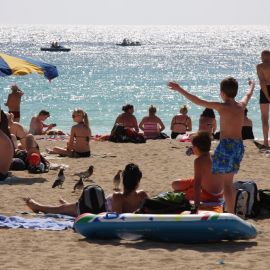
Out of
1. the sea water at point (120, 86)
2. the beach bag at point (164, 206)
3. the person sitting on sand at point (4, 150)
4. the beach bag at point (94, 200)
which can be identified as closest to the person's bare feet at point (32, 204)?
the beach bag at point (94, 200)

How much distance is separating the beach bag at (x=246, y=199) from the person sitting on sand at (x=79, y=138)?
4.78 metres

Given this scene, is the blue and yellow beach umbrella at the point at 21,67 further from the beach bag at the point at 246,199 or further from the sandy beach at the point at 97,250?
the beach bag at the point at 246,199

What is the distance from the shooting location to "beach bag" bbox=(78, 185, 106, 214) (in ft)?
25.4

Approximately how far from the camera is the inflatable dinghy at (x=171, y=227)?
6.76 metres

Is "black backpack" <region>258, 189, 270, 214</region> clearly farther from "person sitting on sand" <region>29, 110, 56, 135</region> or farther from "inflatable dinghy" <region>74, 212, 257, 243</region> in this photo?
"person sitting on sand" <region>29, 110, 56, 135</region>

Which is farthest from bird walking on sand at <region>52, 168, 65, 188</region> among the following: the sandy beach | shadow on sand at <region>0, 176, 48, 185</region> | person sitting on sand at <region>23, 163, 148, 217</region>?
person sitting on sand at <region>23, 163, 148, 217</region>

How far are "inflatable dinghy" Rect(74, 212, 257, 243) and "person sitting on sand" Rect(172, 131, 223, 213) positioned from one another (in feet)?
1.14

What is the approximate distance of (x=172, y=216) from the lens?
683cm

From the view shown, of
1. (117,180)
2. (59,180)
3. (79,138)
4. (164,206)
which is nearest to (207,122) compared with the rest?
(79,138)

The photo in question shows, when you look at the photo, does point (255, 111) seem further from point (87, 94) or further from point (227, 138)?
point (227, 138)

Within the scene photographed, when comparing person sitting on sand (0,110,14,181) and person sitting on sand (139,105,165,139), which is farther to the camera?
person sitting on sand (139,105,165,139)

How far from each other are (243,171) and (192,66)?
205 feet

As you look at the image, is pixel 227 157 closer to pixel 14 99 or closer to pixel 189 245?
pixel 189 245

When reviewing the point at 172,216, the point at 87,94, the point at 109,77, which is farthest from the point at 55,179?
the point at 109,77
